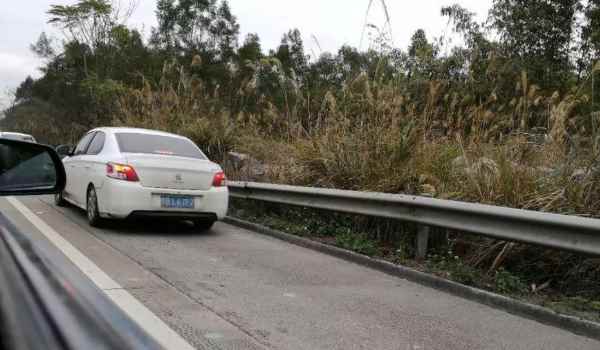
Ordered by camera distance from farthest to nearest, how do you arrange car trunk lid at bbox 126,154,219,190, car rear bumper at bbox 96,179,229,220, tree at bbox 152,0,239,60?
tree at bbox 152,0,239,60, car trunk lid at bbox 126,154,219,190, car rear bumper at bbox 96,179,229,220

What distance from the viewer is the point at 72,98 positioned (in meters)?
37.8

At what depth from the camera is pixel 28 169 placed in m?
2.33

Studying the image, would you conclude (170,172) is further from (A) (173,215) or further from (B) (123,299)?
(B) (123,299)

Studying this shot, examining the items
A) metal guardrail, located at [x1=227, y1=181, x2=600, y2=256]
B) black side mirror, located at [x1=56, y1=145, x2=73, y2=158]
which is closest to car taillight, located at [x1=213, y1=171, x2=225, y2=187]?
metal guardrail, located at [x1=227, y1=181, x2=600, y2=256]

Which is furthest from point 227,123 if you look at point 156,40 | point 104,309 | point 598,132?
point 156,40

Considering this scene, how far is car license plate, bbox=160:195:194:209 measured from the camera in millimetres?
7715

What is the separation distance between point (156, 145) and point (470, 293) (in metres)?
5.12

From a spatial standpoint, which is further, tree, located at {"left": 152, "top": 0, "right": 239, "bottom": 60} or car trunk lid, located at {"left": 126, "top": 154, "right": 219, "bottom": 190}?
tree, located at {"left": 152, "top": 0, "right": 239, "bottom": 60}

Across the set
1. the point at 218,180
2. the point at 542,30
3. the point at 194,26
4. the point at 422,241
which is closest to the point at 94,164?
the point at 218,180

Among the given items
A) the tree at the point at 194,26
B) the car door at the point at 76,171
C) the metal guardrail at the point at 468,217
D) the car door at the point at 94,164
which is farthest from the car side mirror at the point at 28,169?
the tree at the point at 194,26

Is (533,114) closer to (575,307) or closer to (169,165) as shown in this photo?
(575,307)

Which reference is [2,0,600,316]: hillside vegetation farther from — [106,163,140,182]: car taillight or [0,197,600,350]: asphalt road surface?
[106,163,140,182]: car taillight

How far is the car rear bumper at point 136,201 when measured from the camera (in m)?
7.54

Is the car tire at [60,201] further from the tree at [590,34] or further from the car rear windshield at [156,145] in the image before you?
the tree at [590,34]
